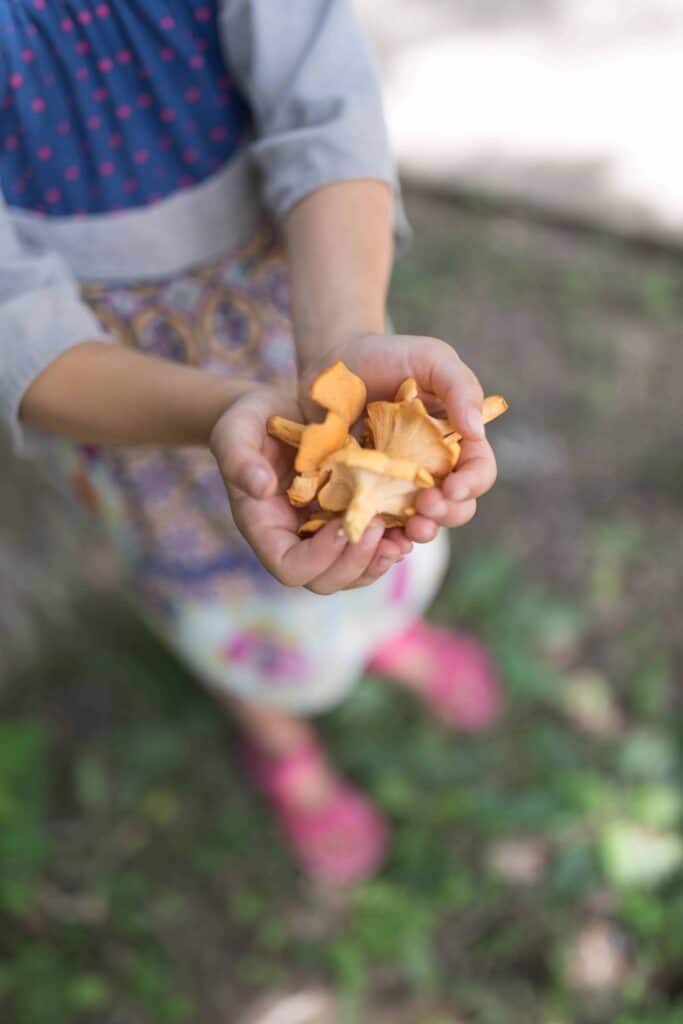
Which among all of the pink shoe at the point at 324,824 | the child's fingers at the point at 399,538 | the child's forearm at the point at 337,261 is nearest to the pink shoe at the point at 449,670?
the pink shoe at the point at 324,824

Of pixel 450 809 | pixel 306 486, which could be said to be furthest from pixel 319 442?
pixel 450 809

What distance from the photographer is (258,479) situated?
2.27ft

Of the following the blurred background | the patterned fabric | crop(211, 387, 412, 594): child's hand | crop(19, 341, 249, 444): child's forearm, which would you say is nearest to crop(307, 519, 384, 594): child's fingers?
crop(211, 387, 412, 594): child's hand

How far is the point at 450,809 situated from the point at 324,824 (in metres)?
0.18

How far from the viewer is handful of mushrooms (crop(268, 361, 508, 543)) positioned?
2.23ft

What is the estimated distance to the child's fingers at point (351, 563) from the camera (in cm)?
70

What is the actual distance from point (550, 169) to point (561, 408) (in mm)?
745

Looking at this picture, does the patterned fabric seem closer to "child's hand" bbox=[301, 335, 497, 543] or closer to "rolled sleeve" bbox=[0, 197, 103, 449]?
"rolled sleeve" bbox=[0, 197, 103, 449]

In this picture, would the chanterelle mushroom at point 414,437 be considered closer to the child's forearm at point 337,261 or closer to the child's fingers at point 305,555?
the child's fingers at point 305,555

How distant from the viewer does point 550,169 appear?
247 centimetres

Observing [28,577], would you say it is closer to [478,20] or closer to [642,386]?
[642,386]

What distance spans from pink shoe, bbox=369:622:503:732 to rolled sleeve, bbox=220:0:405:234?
2.89ft

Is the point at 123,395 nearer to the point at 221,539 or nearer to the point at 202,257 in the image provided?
the point at 202,257

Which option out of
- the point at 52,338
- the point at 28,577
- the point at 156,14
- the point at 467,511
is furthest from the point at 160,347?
the point at 28,577
